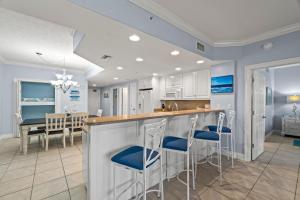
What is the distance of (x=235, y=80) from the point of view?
3.30 metres

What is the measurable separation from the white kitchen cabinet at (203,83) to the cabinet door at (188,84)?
0.44 ft

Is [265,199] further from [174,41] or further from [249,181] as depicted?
[174,41]

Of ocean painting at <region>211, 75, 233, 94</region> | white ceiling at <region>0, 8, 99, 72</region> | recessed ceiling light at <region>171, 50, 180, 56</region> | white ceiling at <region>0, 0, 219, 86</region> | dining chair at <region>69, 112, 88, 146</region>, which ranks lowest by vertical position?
dining chair at <region>69, 112, 88, 146</region>

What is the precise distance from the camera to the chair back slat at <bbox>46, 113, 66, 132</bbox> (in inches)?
143

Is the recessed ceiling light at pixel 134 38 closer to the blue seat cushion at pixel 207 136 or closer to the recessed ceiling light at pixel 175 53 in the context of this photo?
the recessed ceiling light at pixel 175 53

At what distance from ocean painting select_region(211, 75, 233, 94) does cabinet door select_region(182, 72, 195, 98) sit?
28.6 inches

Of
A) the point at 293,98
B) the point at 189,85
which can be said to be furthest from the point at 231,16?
the point at 293,98

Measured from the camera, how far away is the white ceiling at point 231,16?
78.4 inches

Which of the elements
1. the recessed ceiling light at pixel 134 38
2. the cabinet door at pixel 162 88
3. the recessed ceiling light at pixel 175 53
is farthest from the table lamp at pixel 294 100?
the recessed ceiling light at pixel 134 38

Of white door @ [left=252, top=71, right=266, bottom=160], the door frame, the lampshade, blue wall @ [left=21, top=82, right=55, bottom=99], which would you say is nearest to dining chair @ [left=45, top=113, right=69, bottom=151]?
blue wall @ [left=21, top=82, right=55, bottom=99]

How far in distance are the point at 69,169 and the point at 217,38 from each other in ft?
13.3

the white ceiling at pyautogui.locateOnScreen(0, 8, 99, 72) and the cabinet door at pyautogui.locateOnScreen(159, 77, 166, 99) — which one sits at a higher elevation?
the white ceiling at pyautogui.locateOnScreen(0, 8, 99, 72)

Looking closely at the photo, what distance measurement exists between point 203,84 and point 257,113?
4.75 feet

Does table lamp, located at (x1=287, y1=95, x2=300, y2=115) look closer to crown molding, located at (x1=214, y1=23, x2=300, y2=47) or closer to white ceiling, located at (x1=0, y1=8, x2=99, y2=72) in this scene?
crown molding, located at (x1=214, y1=23, x2=300, y2=47)
